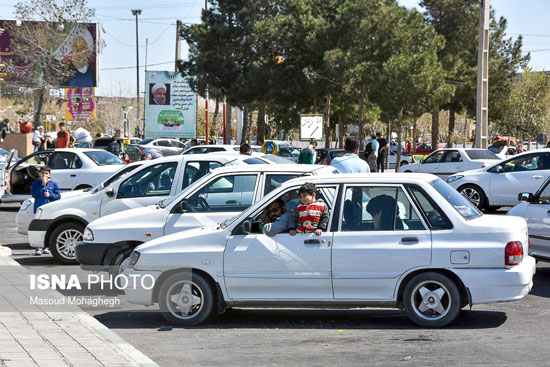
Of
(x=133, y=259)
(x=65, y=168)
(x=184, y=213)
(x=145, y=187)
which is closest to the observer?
(x=133, y=259)

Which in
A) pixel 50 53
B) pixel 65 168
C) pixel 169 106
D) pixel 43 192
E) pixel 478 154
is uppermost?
pixel 50 53

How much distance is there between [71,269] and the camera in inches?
496

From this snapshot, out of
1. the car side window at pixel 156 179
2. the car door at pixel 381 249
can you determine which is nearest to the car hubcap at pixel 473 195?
the car side window at pixel 156 179

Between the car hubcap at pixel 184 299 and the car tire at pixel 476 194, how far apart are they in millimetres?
12716

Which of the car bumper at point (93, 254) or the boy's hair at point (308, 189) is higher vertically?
the boy's hair at point (308, 189)

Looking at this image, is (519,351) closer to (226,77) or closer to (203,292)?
(203,292)

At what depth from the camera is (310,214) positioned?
837 centimetres

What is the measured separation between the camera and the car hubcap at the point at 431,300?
8.16 metres

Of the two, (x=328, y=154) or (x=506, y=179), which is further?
(x=328, y=154)

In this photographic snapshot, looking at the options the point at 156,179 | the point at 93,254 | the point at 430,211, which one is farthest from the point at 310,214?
the point at 156,179

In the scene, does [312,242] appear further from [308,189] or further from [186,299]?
[186,299]

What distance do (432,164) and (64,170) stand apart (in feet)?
37.7

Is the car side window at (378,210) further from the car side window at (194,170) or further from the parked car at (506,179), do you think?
the parked car at (506,179)

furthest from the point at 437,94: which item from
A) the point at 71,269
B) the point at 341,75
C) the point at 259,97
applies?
the point at 71,269
